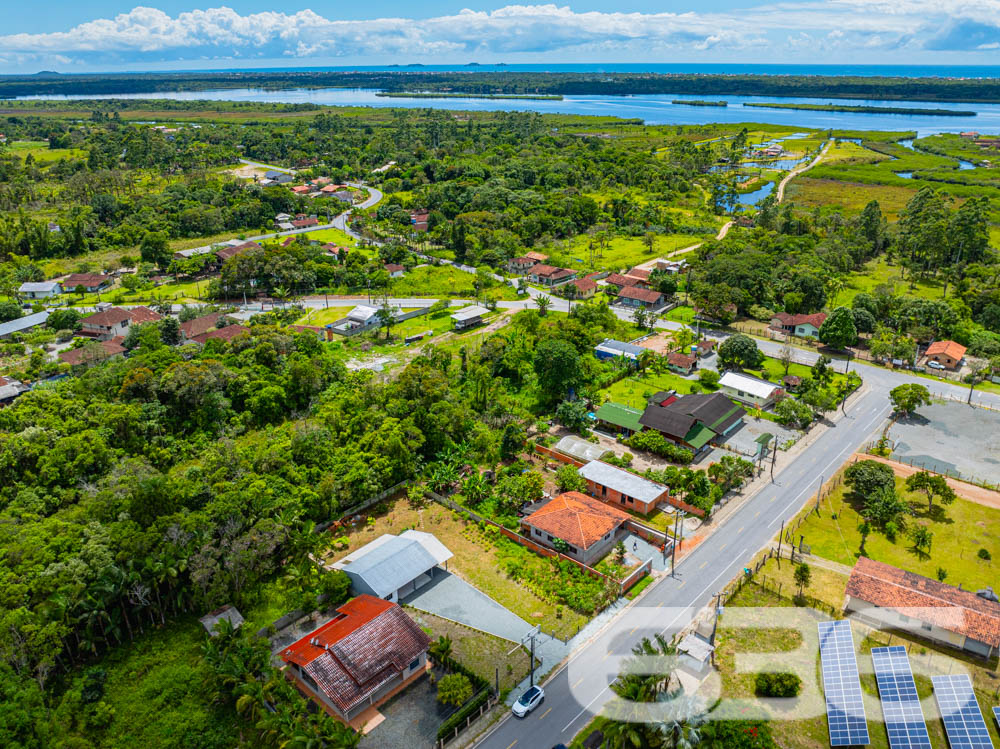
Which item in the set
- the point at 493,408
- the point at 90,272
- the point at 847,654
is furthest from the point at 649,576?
the point at 90,272

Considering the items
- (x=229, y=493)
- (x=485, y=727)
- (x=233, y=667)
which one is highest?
(x=229, y=493)

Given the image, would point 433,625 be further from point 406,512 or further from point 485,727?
point 406,512

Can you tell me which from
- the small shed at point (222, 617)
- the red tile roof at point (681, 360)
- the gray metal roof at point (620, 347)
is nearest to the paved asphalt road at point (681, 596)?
the small shed at point (222, 617)

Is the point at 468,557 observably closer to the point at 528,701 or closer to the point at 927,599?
the point at 528,701

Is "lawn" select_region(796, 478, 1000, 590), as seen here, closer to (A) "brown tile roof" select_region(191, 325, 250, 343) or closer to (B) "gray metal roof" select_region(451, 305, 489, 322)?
(B) "gray metal roof" select_region(451, 305, 489, 322)

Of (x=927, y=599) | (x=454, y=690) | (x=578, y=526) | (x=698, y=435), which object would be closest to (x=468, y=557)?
(x=578, y=526)

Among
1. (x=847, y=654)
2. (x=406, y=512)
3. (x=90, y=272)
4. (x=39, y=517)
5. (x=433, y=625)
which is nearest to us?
(x=847, y=654)
